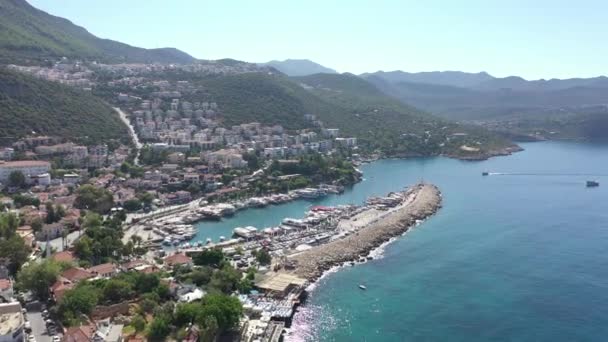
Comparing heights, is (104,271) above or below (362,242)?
above

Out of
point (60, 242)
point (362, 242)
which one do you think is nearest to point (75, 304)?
point (60, 242)

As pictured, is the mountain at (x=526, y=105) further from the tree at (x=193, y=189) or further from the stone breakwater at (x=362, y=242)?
the tree at (x=193, y=189)

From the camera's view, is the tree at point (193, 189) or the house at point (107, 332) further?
the tree at point (193, 189)

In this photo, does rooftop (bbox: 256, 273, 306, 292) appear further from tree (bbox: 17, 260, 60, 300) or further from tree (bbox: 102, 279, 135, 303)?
tree (bbox: 17, 260, 60, 300)

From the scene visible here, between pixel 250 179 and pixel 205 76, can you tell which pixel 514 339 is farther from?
pixel 205 76

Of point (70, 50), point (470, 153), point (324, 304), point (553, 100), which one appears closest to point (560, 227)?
point (324, 304)

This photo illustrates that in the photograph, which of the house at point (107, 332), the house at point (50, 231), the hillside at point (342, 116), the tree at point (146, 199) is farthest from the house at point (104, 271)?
the hillside at point (342, 116)

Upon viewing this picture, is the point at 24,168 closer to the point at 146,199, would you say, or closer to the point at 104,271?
the point at 146,199
